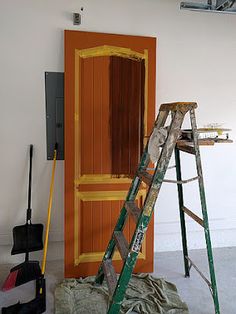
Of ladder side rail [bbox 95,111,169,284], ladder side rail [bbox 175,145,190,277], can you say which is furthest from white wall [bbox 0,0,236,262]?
ladder side rail [bbox 95,111,169,284]

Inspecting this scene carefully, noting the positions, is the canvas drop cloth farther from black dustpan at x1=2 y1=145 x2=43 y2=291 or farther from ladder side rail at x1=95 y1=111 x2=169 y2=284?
black dustpan at x1=2 y1=145 x2=43 y2=291

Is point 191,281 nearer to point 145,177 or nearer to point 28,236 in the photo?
point 145,177

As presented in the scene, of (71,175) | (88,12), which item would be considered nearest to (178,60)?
(88,12)

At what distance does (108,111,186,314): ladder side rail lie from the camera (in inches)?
75.7

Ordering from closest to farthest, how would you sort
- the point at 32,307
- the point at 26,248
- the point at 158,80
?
the point at 32,307 < the point at 26,248 < the point at 158,80

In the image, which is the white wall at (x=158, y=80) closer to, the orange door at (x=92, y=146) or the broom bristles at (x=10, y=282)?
the orange door at (x=92, y=146)

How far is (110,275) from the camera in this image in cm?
221

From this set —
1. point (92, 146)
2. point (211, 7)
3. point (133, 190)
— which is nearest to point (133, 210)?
point (133, 190)

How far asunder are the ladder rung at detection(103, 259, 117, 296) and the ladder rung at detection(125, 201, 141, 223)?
481 mm

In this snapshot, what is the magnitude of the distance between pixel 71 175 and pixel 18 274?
931mm

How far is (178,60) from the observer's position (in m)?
2.94

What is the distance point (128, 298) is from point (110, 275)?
0.28 metres

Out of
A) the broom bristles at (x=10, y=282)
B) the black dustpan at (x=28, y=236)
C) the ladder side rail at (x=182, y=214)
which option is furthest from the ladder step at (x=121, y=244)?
the broom bristles at (x=10, y=282)

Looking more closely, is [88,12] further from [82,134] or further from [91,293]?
[91,293]
